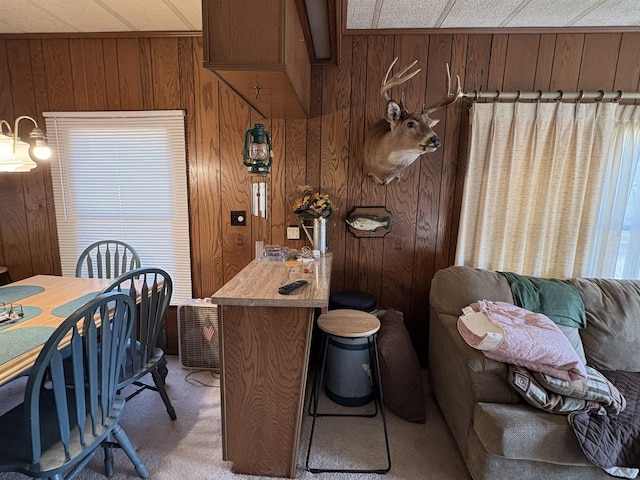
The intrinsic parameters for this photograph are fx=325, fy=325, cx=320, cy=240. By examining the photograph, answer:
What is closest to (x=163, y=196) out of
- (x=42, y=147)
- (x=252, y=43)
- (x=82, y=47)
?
(x=42, y=147)

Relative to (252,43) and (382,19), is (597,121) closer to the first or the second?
(382,19)

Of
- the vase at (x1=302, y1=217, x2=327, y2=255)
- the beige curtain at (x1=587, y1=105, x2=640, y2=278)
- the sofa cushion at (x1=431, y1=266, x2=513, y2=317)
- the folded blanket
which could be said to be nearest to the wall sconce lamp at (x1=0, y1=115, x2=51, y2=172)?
the vase at (x1=302, y1=217, x2=327, y2=255)

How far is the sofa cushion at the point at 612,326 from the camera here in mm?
1913

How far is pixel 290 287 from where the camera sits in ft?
5.23

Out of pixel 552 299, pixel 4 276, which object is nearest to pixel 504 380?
pixel 552 299

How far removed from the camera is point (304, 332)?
1563 mm

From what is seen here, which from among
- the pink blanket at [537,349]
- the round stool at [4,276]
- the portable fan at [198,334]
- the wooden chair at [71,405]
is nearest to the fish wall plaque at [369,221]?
the pink blanket at [537,349]

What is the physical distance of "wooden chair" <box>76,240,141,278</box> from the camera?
247cm

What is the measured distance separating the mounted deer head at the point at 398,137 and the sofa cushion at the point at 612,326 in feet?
4.61

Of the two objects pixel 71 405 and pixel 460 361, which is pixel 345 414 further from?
pixel 71 405

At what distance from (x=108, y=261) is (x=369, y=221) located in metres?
2.03

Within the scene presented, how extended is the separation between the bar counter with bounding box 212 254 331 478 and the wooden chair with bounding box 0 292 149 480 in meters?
0.44

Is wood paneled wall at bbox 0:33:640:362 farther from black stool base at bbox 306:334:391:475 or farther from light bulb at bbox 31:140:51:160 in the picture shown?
light bulb at bbox 31:140:51:160

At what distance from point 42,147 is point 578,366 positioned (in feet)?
10.0
